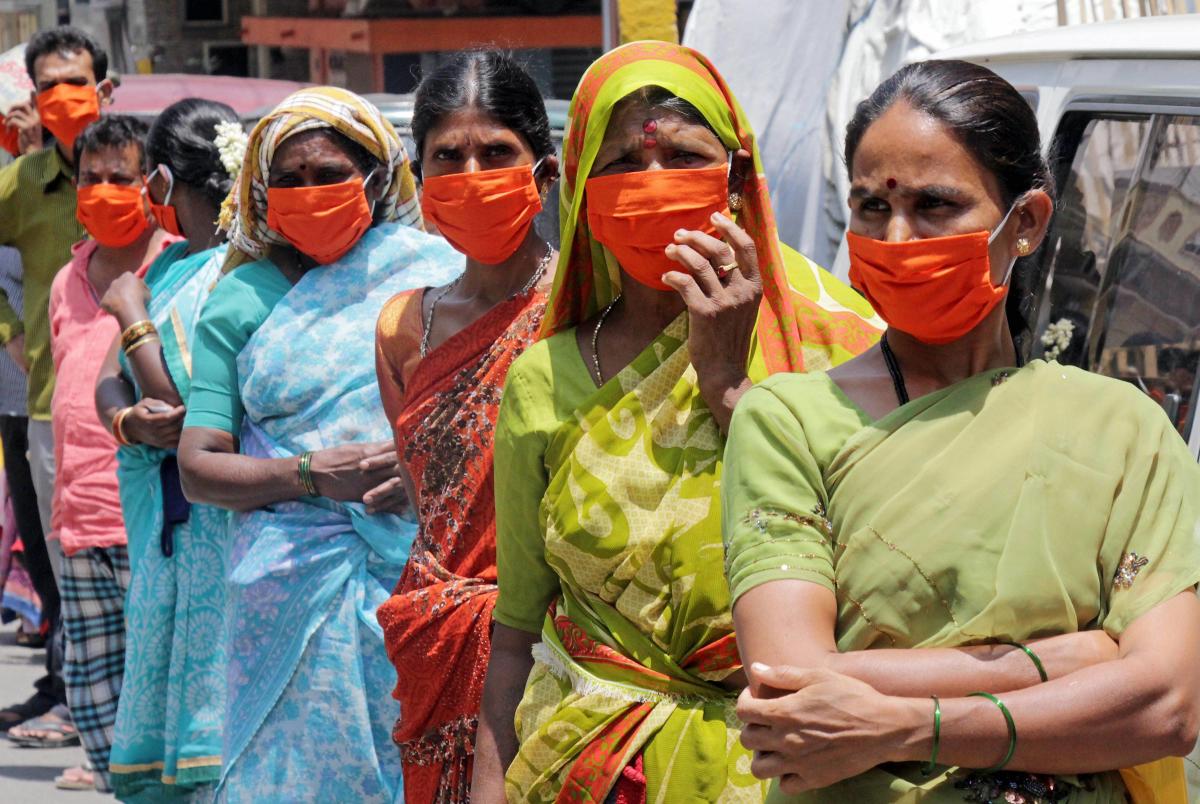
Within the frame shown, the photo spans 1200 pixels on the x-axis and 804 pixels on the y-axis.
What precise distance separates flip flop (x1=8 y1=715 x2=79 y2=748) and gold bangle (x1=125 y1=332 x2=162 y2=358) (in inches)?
103

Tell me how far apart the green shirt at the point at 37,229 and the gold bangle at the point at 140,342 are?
2.22 metres

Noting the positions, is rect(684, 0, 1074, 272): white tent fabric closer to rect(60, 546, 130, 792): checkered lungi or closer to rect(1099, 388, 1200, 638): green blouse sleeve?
rect(60, 546, 130, 792): checkered lungi

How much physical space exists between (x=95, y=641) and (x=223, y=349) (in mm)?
2058

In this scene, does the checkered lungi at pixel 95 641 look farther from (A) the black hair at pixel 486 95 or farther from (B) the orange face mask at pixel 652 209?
(B) the orange face mask at pixel 652 209

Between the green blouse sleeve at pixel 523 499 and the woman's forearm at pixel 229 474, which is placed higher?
the green blouse sleeve at pixel 523 499

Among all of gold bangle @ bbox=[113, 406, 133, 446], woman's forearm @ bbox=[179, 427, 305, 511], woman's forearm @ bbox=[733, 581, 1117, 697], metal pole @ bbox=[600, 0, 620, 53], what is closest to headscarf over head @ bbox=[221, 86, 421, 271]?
woman's forearm @ bbox=[179, 427, 305, 511]

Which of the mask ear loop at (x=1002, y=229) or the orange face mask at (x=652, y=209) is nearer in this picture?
the mask ear loop at (x=1002, y=229)

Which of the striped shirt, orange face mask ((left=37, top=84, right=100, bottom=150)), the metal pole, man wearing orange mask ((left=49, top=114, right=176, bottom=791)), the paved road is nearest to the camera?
man wearing orange mask ((left=49, top=114, right=176, bottom=791))

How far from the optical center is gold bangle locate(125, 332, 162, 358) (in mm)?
5441

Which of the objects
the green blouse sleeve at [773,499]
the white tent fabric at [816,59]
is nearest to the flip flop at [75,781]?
the white tent fabric at [816,59]

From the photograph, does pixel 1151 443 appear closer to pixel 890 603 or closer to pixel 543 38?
pixel 890 603

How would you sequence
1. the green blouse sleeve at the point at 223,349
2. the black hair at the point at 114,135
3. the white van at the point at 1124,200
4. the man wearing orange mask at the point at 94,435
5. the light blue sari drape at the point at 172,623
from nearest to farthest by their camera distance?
1. the white van at the point at 1124,200
2. the green blouse sleeve at the point at 223,349
3. the light blue sari drape at the point at 172,623
4. the man wearing orange mask at the point at 94,435
5. the black hair at the point at 114,135

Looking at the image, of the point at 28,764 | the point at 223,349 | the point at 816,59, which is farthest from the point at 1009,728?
the point at 28,764

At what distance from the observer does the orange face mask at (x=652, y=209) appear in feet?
8.95
